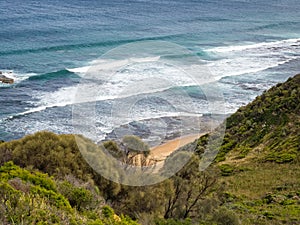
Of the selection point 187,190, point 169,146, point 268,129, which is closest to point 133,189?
point 187,190

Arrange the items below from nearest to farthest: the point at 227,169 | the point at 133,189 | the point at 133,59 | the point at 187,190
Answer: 1. the point at 187,190
2. the point at 133,189
3. the point at 227,169
4. the point at 133,59

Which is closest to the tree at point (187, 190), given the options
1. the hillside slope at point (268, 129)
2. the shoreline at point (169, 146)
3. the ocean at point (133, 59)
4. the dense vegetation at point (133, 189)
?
the dense vegetation at point (133, 189)

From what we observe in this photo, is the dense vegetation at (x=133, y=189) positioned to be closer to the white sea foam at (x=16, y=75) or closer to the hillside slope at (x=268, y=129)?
the hillside slope at (x=268, y=129)

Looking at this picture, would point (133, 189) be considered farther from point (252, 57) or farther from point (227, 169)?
point (252, 57)

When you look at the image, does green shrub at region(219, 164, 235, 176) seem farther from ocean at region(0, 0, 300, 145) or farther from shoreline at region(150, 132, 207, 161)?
ocean at region(0, 0, 300, 145)

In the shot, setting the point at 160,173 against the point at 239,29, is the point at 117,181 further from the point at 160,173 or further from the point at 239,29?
the point at 239,29

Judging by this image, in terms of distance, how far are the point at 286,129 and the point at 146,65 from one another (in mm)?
18709

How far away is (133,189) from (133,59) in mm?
32448

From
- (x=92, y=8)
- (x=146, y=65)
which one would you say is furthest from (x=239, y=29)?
(x=146, y=65)

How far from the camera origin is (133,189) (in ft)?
54.2

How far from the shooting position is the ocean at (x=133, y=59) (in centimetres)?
3200

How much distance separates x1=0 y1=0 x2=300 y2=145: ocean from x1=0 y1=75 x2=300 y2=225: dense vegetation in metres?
4.66

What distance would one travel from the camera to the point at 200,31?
238 feet

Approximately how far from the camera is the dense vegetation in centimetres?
1159
